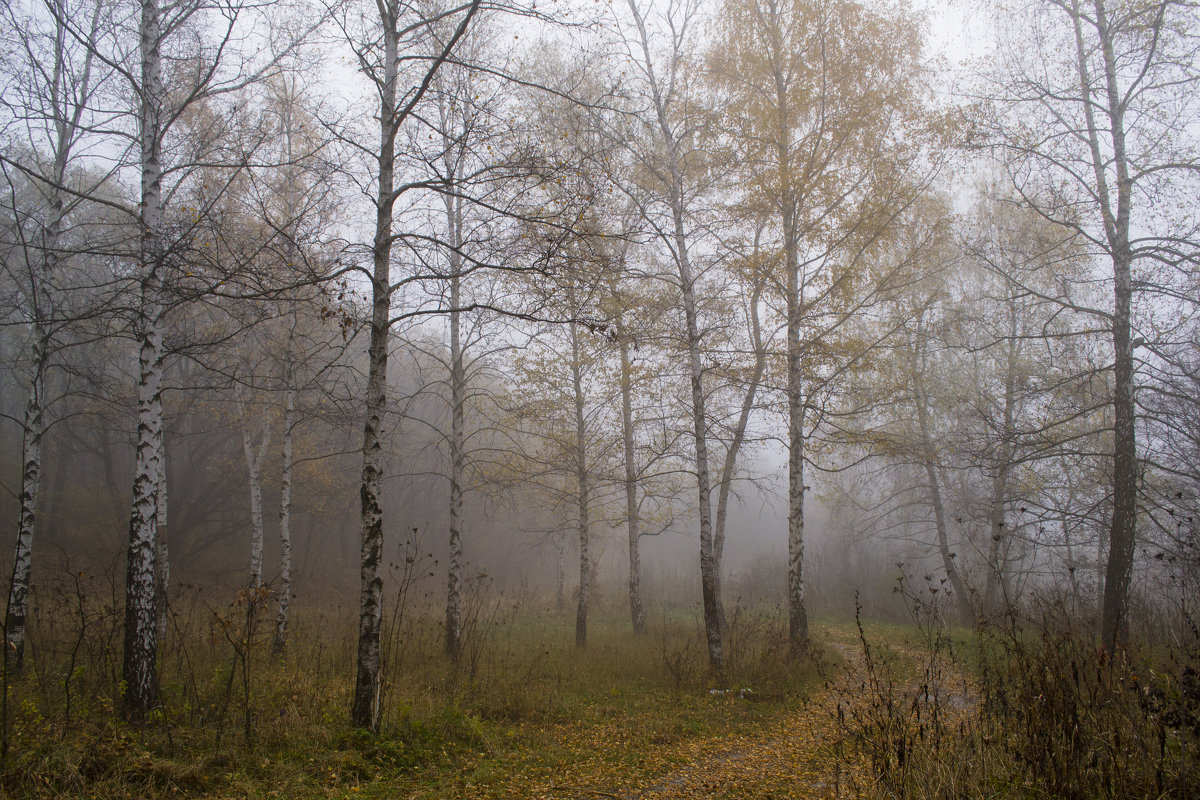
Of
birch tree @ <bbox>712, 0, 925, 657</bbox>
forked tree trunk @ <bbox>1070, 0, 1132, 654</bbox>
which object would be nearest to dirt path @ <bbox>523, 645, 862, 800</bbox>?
birch tree @ <bbox>712, 0, 925, 657</bbox>

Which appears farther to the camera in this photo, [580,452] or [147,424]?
[580,452]

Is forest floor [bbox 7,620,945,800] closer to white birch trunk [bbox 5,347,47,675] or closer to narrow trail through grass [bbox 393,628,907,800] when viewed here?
narrow trail through grass [bbox 393,628,907,800]

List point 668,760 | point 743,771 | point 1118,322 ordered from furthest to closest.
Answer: point 1118,322 → point 668,760 → point 743,771

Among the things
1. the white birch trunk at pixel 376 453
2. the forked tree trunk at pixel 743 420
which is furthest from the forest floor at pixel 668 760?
the forked tree trunk at pixel 743 420

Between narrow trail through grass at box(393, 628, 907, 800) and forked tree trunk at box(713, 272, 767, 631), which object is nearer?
narrow trail through grass at box(393, 628, 907, 800)

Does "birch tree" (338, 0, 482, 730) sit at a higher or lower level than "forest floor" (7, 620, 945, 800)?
higher

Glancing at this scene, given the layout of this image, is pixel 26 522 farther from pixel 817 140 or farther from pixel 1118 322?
pixel 1118 322

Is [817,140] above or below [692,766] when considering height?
above

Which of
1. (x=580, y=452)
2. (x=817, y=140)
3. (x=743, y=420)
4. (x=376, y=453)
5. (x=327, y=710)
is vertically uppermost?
(x=817, y=140)

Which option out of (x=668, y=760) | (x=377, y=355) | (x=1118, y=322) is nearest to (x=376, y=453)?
(x=377, y=355)

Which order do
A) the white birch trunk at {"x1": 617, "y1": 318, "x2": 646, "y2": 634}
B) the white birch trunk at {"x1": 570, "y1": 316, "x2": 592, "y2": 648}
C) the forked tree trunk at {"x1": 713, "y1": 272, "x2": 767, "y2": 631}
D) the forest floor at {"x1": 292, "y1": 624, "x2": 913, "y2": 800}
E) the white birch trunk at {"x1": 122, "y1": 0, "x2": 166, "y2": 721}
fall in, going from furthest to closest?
the white birch trunk at {"x1": 617, "y1": 318, "x2": 646, "y2": 634} < the white birch trunk at {"x1": 570, "y1": 316, "x2": 592, "y2": 648} < the forked tree trunk at {"x1": 713, "y1": 272, "x2": 767, "y2": 631} < the white birch trunk at {"x1": 122, "y1": 0, "x2": 166, "y2": 721} < the forest floor at {"x1": 292, "y1": 624, "x2": 913, "y2": 800}

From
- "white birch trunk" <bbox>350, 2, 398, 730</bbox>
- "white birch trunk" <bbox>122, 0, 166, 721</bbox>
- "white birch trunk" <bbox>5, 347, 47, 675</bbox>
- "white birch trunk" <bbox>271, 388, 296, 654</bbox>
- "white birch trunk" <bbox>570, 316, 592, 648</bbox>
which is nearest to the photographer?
"white birch trunk" <bbox>350, 2, 398, 730</bbox>

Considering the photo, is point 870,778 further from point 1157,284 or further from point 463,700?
point 1157,284

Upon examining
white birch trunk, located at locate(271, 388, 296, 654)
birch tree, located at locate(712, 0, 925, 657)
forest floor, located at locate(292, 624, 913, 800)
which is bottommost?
forest floor, located at locate(292, 624, 913, 800)
